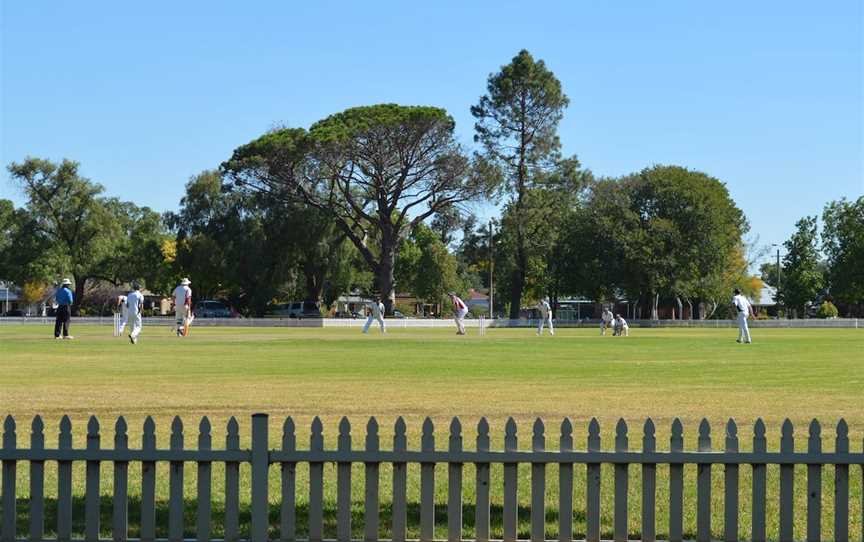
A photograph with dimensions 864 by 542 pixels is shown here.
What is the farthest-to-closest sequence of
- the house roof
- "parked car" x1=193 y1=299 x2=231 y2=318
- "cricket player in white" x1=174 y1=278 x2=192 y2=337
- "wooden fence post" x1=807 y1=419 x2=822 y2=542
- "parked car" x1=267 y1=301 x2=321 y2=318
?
1. the house roof
2. "parked car" x1=193 y1=299 x2=231 y2=318
3. "parked car" x1=267 y1=301 x2=321 y2=318
4. "cricket player in white" x1=174 y1=278 x2=192 y2=337
5. "wooden fence post" x1=807 y1=419 x2=822 y2=542

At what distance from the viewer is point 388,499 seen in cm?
1005

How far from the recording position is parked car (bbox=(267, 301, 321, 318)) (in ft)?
318

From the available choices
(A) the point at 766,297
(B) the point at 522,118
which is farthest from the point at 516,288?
(A) the point at 766,297

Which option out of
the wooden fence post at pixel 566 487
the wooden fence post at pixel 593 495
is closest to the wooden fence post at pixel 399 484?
the wooden fence post at pixel 566 487

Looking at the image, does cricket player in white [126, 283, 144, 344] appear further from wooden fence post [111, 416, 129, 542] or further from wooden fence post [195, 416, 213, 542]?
wooden fence post [195, 416, 213, 542]

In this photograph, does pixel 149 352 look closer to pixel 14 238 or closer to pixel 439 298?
pixel 14 238

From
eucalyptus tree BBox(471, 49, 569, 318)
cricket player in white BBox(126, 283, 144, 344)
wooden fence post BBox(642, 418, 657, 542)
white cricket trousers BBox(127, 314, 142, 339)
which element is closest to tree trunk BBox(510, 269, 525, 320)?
eucalyptus tree BBox(471, 49, 569, 318)

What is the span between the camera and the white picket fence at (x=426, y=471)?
7824 mm

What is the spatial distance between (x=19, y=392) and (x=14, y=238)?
84649mm

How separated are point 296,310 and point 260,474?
94.6 meters

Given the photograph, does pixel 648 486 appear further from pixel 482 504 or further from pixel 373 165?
pixel 373 165

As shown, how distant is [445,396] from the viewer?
708 inches

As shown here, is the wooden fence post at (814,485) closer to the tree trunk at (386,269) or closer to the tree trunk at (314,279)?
the tree trunk at (386,269)

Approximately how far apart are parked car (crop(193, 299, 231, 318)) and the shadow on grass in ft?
295
